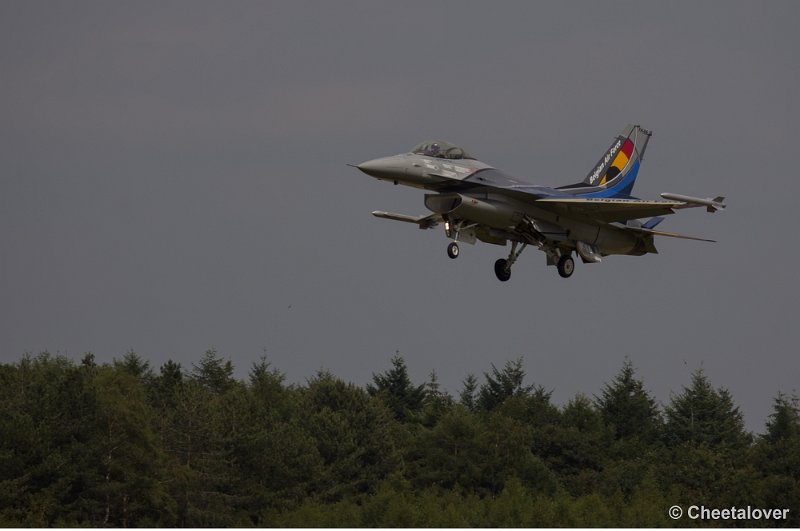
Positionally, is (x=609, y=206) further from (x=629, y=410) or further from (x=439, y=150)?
(x=629, y=410)

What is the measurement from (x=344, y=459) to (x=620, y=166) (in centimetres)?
3292

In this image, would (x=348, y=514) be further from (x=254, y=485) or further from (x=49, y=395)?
(x=49, y=395)

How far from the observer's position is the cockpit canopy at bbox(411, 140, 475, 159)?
145ft

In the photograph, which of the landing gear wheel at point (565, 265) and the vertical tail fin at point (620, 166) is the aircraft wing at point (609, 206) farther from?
the vertical tail fin at point (620, 166)

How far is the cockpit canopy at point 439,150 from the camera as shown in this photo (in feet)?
145

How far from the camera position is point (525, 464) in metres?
80.3

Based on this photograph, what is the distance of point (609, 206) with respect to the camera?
4634 centimetres

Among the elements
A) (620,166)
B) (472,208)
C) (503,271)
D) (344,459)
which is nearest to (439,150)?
(472,208)

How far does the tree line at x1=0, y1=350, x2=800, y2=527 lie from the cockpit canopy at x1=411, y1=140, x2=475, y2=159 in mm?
23468

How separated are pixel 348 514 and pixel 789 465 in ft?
85.8

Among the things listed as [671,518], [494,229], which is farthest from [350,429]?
[494,229]

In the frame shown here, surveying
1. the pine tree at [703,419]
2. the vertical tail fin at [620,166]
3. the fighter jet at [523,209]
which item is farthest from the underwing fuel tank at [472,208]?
the pine tree at [703,419]

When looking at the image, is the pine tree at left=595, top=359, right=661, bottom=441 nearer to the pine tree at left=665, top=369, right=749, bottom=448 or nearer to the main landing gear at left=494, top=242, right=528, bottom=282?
the pine tree at left=665, top=369, right=749, bottom=448

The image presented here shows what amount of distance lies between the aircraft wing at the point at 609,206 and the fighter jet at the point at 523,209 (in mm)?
30
